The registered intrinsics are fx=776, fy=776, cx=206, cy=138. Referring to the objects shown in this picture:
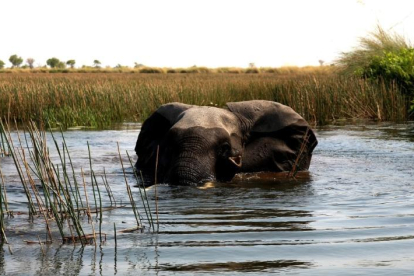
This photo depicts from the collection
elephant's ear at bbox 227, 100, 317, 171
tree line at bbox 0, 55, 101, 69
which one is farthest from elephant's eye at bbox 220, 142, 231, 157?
tree line at bbox 0, 55, 101, 69

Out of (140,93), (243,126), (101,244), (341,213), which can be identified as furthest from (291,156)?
(140,93)

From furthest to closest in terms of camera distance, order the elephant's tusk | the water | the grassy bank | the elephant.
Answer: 1. the grassy bank
2. the elephant's tusk
3. the elephant
4. the water

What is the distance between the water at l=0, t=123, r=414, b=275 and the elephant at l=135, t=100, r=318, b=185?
0.23 metres

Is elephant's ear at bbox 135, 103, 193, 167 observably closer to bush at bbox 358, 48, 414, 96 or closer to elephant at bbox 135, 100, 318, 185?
elephant at bbox 135, 100, 318, 185

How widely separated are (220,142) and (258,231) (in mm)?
2862

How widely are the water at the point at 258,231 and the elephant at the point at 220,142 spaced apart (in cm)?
23

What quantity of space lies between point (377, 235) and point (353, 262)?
3.44 feet

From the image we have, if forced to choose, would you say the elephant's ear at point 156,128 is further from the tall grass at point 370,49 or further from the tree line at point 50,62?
the tree line at point 50,62

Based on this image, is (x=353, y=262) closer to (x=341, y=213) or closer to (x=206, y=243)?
(x=206, y=243)

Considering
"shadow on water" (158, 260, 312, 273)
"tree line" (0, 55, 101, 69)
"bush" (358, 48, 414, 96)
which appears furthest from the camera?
"tree line" (0, 55, 101, 69)

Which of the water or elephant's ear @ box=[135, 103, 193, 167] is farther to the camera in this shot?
elephant's ear @ box=[135, 103, 193, 167]

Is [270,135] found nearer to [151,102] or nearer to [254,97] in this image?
[151,102]

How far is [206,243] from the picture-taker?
5336mm

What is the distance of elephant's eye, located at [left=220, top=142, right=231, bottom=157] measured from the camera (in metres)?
8.62
